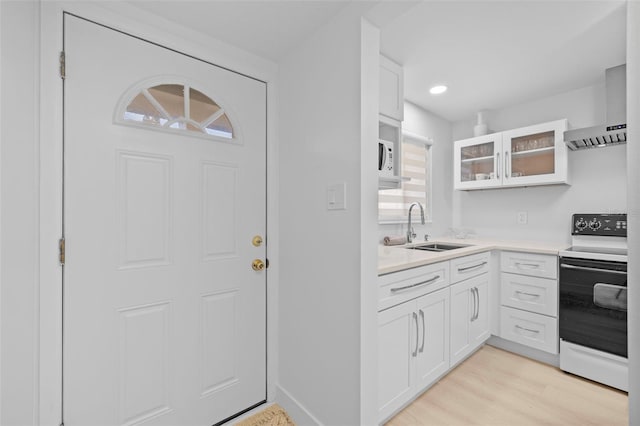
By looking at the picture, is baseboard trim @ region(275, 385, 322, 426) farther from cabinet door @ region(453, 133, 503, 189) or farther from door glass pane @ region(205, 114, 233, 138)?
cabinet door @ region(453, 133, 503, 189)

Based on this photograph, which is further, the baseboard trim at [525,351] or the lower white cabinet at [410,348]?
the baseboard trim at [525,351]

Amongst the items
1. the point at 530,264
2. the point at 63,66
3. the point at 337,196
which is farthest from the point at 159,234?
the point at 530,264

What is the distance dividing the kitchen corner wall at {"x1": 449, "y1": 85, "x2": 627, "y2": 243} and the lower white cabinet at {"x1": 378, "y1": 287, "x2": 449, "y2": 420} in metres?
1.62

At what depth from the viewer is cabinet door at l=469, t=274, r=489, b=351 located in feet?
7.40

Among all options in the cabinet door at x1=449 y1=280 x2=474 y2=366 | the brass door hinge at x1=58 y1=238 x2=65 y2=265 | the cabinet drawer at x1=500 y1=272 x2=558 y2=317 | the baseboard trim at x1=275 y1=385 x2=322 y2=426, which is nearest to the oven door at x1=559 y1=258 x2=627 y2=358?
the cabinet drawer at x1=500 y1=272 x2=558 y2=317

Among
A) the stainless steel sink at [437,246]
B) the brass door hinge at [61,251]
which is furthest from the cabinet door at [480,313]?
the brass door hinge at [61,251]

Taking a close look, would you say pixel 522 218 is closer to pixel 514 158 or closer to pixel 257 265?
pixel 514 158

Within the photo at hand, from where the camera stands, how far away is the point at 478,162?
119 inches

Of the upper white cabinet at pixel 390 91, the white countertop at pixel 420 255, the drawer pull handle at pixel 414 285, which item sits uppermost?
the upper white cabinet at pixel 390 91

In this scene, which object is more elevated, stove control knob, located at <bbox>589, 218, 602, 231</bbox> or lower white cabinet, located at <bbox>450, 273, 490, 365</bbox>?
stove control knob, located at <bbox>589, 218, 602, 231</bbox>

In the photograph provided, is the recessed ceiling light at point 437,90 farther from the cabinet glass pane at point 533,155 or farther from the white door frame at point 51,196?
the white door frame at point 51,196

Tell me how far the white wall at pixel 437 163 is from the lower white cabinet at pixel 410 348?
1127 mm

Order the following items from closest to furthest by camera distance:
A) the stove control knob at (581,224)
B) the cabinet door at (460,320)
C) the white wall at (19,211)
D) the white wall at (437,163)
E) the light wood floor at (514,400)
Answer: the white wall at (19,211), the light wood floor at (514,400), the cabinet door at (460,320), the stove control knob at (581,224), the white wall at (437,163)

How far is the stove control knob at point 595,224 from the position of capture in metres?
2.29
